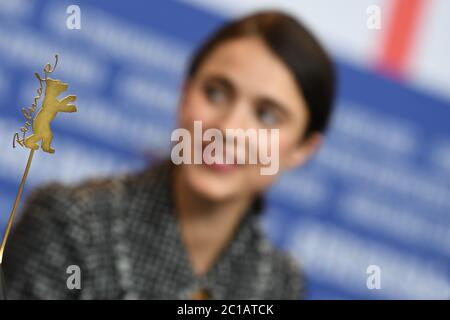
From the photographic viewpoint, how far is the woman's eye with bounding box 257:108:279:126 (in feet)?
3.90

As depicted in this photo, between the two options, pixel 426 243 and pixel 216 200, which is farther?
pixel 426 243

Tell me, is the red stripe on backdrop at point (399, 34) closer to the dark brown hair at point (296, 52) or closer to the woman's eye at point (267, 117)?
the dark brown hair at point (296, 52)

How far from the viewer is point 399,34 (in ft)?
4.25

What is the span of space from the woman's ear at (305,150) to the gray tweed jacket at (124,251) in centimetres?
13

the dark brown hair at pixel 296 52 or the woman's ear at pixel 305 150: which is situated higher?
the dark brown hair at pixel 296 52

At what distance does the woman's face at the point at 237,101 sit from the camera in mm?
1177

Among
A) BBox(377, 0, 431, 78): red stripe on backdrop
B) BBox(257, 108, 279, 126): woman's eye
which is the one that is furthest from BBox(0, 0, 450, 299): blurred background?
BBox(257, 108, 279, 126): woman's eye

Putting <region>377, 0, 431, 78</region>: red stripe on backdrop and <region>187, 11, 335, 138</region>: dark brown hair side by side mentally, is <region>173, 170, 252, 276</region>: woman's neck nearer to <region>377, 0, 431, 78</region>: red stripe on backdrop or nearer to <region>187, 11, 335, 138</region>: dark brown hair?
<region>187, 11, 335, 138</region>: dark brown hair

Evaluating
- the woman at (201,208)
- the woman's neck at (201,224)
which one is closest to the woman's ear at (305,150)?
the woman at (201,208)

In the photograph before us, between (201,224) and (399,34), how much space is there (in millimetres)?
543

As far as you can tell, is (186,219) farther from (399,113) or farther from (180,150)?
(399,113)

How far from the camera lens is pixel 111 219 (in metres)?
1.16
